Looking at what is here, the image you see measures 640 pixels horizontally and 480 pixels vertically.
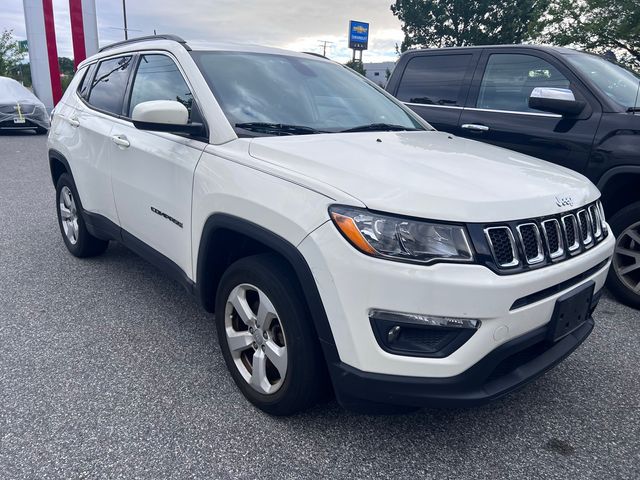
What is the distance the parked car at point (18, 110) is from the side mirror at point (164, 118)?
43.6 feet

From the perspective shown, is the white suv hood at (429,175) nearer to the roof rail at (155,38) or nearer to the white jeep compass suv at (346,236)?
the white jeep compass suv at (346,236)

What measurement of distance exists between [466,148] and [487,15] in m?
38.8

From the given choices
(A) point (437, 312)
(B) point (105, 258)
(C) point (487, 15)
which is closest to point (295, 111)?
(A) point (437, 312)

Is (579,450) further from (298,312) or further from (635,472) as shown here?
(298,312)

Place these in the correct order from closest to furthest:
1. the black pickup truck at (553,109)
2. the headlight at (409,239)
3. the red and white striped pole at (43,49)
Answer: the headlight at (409,239), the black pickup truck at (553,109), the red and white striped pole at (43,49)

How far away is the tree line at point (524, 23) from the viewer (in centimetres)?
2145

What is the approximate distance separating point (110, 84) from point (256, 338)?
2550 millimetres

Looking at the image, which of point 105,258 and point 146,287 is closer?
point 146,287

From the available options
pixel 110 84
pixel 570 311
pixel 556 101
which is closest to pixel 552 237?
pixel 570 311

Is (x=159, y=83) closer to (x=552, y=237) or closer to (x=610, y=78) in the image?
(x=552, y=237)

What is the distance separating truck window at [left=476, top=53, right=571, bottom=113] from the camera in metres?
4.38

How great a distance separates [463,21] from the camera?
1476 inches

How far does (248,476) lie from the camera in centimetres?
208

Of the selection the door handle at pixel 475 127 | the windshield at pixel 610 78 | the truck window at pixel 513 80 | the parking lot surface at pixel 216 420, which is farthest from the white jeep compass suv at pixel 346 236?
the windshield at pixel 610 78
